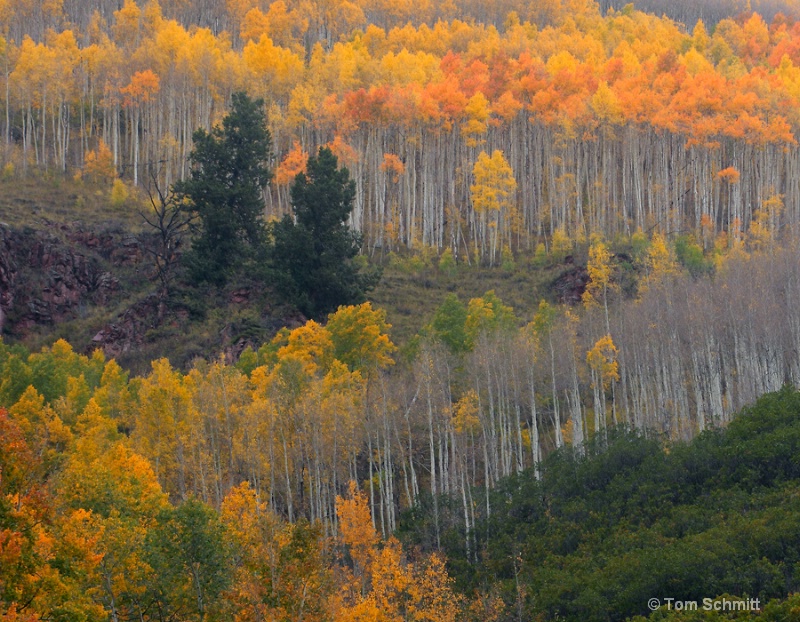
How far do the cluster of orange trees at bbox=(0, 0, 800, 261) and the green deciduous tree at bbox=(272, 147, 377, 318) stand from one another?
13448mm

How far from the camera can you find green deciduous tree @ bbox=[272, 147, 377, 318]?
53031 mm

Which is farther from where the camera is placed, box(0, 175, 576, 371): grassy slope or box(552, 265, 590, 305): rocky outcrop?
box(552, 265, 590, 305): rocky outcrop

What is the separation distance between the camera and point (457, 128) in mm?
74125

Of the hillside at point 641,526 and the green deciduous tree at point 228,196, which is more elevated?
the green deciduous tree at point 228,196

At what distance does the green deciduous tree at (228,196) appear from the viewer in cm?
5547

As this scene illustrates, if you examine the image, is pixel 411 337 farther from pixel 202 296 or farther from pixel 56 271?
pixel 56 271

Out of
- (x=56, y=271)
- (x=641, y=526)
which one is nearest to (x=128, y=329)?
(x=56, y=271)

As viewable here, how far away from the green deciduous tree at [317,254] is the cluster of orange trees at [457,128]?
529 inches

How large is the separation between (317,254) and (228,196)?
6726 millimetres

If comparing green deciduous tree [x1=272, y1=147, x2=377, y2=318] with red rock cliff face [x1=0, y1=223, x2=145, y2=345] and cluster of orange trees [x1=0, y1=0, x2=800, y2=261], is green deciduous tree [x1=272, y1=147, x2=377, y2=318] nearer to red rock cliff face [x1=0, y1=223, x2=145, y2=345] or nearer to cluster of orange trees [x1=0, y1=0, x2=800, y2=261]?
red rock cliff face [x1=0, y1=223, x2=145, y2=345]

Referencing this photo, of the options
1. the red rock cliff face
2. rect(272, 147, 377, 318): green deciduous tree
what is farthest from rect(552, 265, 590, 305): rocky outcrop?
the red rock cliff face

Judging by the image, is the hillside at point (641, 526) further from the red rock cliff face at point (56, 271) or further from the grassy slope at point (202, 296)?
the red rock cliff face at point (56, 271)

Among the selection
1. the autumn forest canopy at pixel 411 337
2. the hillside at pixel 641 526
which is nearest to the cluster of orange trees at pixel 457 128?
the autumn forest canopy at pixel 411 337

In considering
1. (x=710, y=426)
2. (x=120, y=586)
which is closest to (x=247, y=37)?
(x=710, y=426)
